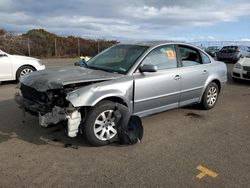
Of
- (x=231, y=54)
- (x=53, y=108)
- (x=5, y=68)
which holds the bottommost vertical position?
(x=53, y=108)

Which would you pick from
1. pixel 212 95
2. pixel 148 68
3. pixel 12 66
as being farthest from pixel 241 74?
pixel 12 66

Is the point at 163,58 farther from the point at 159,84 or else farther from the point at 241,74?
the point at 241,74

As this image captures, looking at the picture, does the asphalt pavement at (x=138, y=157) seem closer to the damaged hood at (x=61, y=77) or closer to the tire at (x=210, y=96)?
the tire at (x=210, y=96)

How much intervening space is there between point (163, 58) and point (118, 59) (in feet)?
2.88

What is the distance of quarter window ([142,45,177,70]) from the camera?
4973 millimetres

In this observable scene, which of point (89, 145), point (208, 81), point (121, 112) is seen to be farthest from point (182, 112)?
point (89, 145)

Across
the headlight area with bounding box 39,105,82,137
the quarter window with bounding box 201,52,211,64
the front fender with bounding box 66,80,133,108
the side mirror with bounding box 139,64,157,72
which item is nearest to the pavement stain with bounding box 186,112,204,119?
the quarter window with bounding box 201,52,211,64

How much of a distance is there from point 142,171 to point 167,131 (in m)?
1.57

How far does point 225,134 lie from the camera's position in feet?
15.8

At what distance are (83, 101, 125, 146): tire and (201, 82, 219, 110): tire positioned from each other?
2762mm

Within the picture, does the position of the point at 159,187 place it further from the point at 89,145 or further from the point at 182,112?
the point at 182,112

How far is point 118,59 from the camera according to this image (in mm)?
5137

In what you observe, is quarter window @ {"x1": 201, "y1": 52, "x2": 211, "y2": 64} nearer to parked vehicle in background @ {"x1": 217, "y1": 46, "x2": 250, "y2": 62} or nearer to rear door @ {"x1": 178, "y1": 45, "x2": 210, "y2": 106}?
rear door @ {"x1": 178, "y1": 45, "x2": 210, "y2": 106}

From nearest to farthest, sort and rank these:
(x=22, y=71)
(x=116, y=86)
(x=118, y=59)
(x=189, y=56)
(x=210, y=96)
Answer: (x=116, y=86) → (x=118, y=59) → (x=189, y=56) → (x=210, y=96) → (x=22, y=71)
